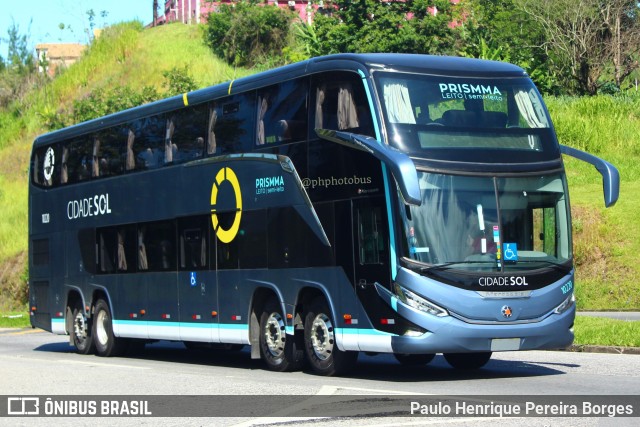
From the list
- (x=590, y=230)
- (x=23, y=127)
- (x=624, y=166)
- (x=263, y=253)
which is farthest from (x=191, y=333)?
(x=23, y=127)

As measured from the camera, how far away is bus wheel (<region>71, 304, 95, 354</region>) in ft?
79.4

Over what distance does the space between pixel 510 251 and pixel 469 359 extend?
8.87ft

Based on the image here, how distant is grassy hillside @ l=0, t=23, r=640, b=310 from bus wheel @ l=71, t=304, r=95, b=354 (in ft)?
45.3

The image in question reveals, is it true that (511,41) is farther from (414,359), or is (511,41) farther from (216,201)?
(414,359)

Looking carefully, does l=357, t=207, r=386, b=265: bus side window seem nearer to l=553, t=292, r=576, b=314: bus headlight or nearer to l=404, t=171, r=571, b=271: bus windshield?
l=404, t=171, r=571, b=271: bus windshield

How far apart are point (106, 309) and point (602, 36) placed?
32.8m

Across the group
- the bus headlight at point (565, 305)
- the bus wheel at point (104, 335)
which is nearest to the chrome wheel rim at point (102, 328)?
the bus wheel at point (104, 335)

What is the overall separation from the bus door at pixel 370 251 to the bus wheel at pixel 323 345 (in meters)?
0.96

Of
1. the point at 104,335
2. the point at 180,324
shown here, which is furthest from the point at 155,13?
the point at 180,324

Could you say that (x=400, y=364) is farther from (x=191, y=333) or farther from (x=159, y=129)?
(x=159, y=129)

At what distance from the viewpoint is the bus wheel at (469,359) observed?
1747 cm

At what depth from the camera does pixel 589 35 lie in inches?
1966

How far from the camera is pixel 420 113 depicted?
15.6 meters

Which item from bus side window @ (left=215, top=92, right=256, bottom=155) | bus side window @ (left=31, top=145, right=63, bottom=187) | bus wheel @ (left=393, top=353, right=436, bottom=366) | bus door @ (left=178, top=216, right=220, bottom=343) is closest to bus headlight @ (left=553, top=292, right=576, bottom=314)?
bus wheel @ (left=393, top=353, right=436, bottom=366)
